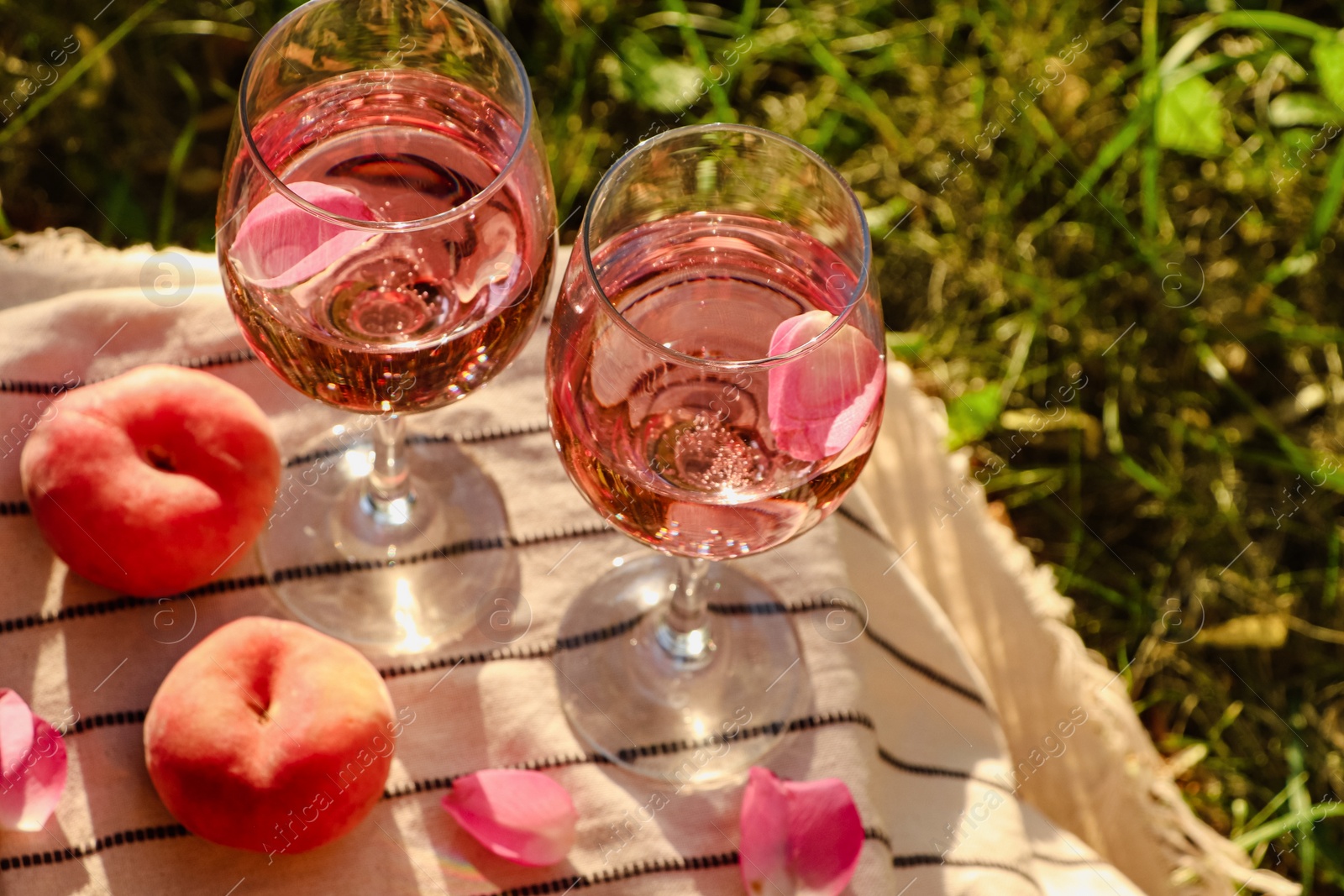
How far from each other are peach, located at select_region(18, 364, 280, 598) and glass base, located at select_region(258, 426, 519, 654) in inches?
2.5

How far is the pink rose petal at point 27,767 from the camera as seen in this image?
981 millimetres

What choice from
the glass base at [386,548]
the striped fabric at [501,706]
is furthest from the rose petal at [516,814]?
the glass base at [386,548]

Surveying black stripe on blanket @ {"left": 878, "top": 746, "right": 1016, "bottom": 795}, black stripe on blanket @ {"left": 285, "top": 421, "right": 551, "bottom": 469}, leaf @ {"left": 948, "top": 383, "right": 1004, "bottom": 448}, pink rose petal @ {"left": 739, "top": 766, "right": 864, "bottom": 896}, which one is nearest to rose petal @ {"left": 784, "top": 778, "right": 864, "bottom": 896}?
pink rose petal @ {"left": 739, "top": 766, "right": 864, "bottom": 896}

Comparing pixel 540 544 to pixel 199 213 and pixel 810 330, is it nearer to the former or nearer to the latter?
pixel 810 330

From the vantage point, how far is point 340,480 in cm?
124

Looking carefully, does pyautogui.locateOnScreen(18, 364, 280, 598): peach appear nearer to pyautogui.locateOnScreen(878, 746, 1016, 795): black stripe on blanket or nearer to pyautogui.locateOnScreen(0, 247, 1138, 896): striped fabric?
pyautogui.locateOnScreen(0, 247, 1138, 896): striped fabric

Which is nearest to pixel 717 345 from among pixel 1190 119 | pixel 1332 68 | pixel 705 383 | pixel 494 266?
pixel 705 383

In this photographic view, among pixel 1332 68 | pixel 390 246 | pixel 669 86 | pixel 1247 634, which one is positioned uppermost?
pixel 390 246

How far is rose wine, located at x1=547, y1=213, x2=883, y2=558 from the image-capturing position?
2.86ft

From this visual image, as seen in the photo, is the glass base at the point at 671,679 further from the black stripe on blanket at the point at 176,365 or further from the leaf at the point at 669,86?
the leaf at the point at 669,86

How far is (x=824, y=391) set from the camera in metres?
0.87

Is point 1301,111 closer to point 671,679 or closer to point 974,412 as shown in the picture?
point 974,412

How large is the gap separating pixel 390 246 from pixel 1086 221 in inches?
52.4

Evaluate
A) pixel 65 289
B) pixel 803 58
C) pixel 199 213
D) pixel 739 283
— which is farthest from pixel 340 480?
pixel 803 58
